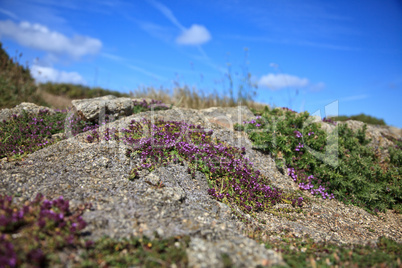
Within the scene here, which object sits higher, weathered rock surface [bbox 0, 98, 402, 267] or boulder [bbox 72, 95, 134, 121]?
boulder [bbox 72, 95, 134, 121]

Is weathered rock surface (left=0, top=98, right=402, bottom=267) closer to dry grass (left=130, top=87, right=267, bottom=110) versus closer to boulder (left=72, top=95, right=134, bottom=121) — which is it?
boulder (left=72, top=95, right=134, bottom=121)

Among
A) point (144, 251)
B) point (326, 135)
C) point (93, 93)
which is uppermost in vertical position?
point (93, 93)

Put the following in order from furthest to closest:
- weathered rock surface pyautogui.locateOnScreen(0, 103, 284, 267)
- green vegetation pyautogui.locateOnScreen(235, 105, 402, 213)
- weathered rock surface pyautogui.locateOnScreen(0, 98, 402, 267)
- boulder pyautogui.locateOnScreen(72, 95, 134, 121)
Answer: boulder pyautogui.locateOnScreen(72, 95, 134, 121) → green vegetation pyautogui.locateOnScreen(235, 105, 402, 213) → weathered rock surface pyautogui.locateOnScreen(0, 98, 402, 267) → weathered rock surface pyautogui.locateOnScreen(0, 103, 284, 267)

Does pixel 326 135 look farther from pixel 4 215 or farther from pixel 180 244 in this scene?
pixel 4 215

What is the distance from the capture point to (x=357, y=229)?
5.51m

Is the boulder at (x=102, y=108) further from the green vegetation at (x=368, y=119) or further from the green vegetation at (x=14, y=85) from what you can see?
the green vegetation at (x=368, y=119)

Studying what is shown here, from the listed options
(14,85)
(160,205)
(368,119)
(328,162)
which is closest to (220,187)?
(160,205)

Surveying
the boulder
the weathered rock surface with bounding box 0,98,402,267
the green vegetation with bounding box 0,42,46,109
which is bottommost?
the weathered rock surface with bounding box 0,98,402,267

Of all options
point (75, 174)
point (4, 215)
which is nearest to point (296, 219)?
point (75, 174)

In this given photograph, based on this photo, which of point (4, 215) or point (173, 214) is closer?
point (4, 215)

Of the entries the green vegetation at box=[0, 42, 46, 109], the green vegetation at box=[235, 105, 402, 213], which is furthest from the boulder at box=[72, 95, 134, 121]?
the green vegetation at box=[0, 42, 46, 109]

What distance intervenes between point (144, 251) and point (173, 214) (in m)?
0.92

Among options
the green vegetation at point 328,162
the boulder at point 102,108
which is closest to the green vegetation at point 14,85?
the boulder at point 102,108

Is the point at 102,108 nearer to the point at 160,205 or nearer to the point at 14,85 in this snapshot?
the point at 160,205
